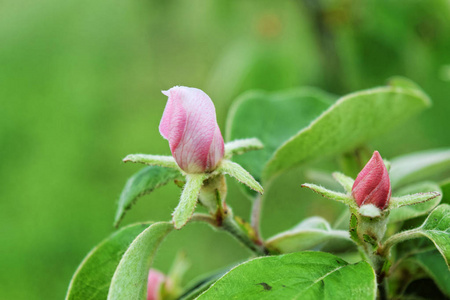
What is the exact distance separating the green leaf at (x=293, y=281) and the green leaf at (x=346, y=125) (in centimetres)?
20

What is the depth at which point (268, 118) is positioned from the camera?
85cm

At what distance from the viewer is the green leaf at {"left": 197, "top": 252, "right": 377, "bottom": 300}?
0.49 metres

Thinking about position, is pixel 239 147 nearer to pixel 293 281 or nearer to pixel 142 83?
pixel 293 281

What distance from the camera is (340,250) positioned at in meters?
0.65

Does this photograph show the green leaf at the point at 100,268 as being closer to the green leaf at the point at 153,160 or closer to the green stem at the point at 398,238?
the green leaf at the point at 153,160

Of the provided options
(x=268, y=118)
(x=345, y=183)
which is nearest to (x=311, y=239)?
(x=345, y=183)

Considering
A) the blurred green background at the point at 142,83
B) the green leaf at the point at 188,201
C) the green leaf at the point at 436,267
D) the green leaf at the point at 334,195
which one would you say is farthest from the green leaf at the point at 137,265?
the blurred green background at the point at 142,83

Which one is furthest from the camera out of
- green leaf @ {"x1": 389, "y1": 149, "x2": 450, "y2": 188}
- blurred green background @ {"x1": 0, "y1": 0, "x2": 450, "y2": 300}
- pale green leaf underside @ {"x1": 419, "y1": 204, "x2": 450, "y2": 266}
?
blurred green background @ {"x1": 0, "y1": 0, "x2": 450, "y2": 300}

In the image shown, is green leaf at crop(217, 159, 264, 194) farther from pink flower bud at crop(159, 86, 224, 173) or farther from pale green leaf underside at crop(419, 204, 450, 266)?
pale green leaf underside at crop(419, 204, 450, 266)

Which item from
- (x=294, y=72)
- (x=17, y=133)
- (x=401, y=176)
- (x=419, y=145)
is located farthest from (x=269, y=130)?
(x=17, y=133)

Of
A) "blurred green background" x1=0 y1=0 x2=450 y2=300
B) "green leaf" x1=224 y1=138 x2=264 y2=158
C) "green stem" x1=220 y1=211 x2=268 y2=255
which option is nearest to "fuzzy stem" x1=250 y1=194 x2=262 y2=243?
"green stem" x1=220 y1=211 x2=268 y2=255

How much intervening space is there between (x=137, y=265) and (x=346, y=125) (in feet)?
1.11

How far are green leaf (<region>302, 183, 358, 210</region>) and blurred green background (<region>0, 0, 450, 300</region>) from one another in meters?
0.82

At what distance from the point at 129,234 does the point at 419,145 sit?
5.50 feet
